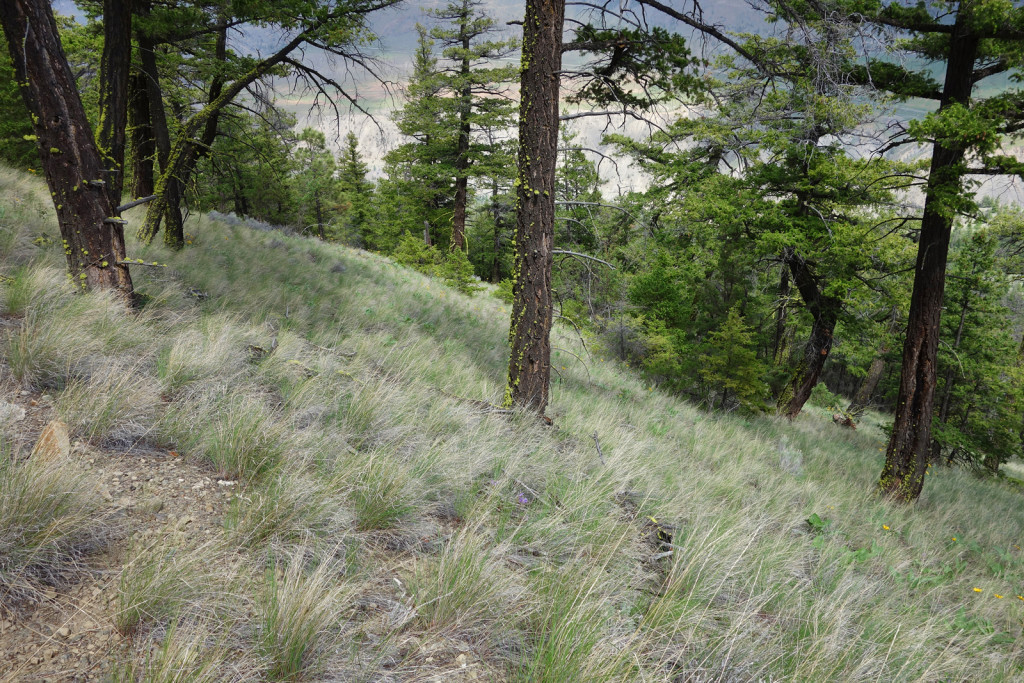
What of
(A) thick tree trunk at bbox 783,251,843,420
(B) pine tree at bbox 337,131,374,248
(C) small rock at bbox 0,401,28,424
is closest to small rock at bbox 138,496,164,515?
(C) small rock at bbox 0,401,28,424

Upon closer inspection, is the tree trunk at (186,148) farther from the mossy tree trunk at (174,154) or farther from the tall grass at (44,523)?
the tall grass at (44,523)

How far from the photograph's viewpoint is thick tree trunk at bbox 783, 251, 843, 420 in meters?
12.9

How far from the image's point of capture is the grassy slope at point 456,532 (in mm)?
1755

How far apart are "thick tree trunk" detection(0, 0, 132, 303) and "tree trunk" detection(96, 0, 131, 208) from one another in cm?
49

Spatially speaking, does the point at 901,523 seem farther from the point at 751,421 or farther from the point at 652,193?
the point at 652,193

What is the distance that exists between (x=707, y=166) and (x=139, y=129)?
44.6ft

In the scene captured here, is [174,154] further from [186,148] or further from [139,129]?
[139,129]

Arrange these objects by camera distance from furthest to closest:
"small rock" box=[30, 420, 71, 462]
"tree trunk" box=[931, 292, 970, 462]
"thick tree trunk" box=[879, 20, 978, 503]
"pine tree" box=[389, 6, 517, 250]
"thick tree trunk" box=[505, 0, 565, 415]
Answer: "pine tree" box=[389, 6, 517, 250] → "tree trunk" box=[931, 292, 970, 462] → "thick tree trunk" box=[879, 20, 978, 503] → "thick tree trunk" box=[505, 0, 565, 415] → "small rock" box=[30, 420, 71, 462]

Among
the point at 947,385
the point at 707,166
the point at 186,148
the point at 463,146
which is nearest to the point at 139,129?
the point at 186,148

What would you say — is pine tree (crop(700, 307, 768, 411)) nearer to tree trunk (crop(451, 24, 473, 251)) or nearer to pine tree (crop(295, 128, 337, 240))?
tree trunk (crop(451, 24, 473, 251))

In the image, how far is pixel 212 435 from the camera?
8.89 feet

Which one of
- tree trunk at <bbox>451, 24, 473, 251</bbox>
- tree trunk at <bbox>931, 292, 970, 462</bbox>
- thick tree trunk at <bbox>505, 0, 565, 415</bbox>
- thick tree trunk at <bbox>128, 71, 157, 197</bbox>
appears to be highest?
tree trunk at <bbox>451, 24, 473, 251</bbox>

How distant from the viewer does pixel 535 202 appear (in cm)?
452

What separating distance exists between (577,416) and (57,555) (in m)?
4.81
